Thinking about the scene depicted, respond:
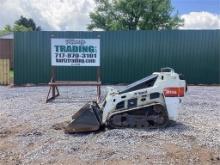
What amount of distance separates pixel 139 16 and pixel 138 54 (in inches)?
1103

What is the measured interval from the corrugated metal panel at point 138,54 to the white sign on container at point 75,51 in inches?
166

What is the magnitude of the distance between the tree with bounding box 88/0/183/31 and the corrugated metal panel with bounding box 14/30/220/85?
26609 mm

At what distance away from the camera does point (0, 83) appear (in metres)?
17.0

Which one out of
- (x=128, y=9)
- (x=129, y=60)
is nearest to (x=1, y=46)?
(x=129, y=60)

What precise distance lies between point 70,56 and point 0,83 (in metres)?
5.85

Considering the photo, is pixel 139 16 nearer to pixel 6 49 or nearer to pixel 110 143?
pixel 6 49

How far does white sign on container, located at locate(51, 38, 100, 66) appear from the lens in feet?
39.4

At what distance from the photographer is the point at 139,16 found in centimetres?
4384

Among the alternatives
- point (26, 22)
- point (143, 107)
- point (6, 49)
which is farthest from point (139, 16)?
point (143, 107)

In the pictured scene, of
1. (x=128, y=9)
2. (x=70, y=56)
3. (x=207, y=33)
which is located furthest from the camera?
(x=128, y=9)

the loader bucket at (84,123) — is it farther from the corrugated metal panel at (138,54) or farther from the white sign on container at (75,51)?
the corrugated metal panel at (138,54)

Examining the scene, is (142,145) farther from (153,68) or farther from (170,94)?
(153,68)

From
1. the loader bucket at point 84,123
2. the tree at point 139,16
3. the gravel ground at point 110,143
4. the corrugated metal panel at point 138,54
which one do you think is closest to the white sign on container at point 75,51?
the gravel ground at point 110,143

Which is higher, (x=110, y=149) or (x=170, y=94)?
(x=170, y=94)
